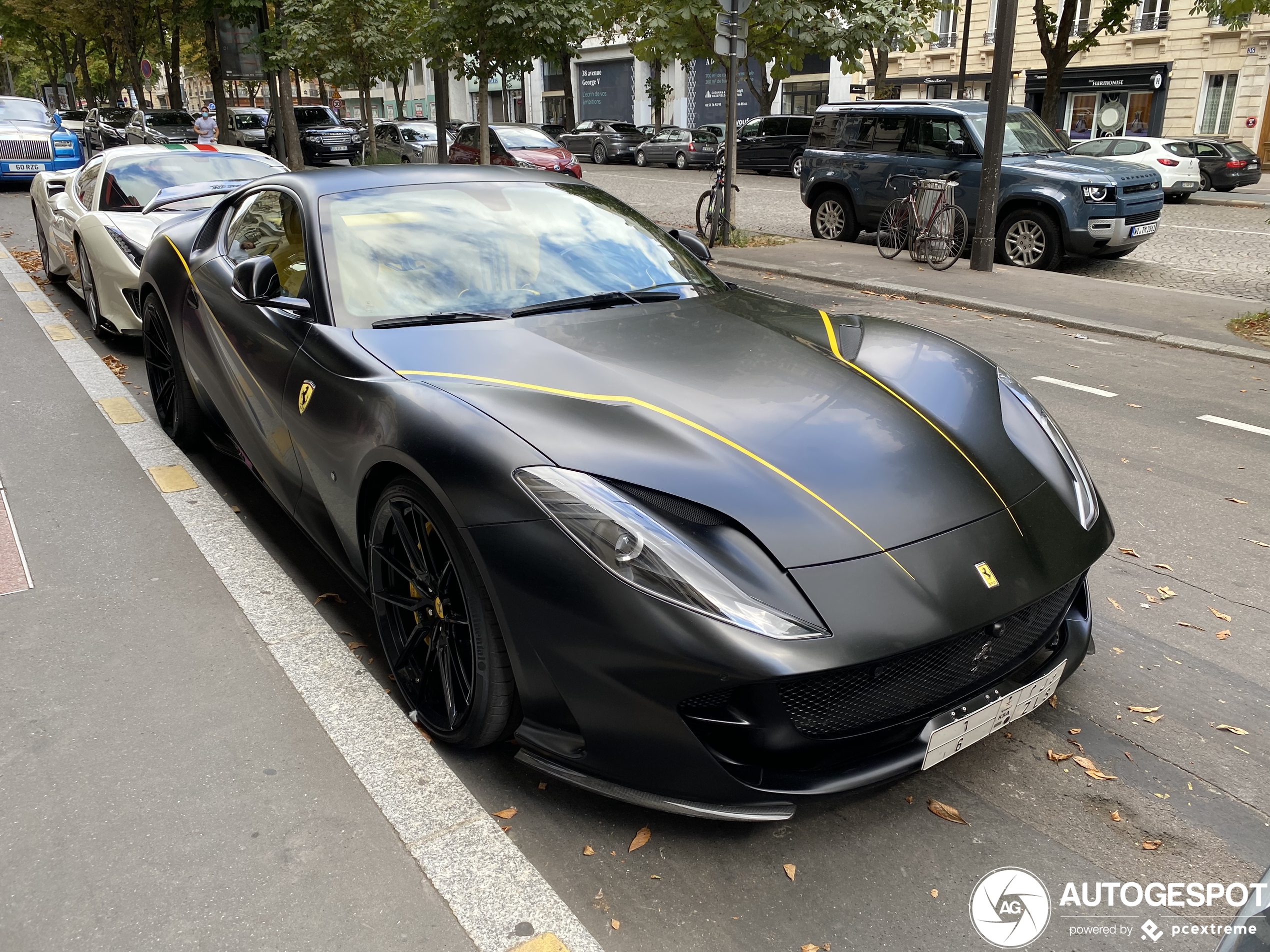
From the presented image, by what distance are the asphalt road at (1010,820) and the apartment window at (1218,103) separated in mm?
36108

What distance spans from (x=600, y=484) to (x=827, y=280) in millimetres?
9263

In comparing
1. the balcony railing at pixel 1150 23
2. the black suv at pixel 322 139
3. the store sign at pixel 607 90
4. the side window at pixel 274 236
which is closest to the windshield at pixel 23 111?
the black suv at pixel 322 139

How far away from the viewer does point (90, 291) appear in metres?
7.48

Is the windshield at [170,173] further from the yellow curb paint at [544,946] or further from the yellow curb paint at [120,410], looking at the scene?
the yellow curb paint at [544,946]

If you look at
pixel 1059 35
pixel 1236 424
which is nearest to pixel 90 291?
pixel 1236 424

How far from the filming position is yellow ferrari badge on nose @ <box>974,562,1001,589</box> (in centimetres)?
233

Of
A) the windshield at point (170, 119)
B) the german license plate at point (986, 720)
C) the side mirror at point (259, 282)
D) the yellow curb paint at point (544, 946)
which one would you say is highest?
the windshield at point (170, 119)

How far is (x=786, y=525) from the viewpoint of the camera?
227 cm

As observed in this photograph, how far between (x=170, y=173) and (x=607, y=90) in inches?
1999

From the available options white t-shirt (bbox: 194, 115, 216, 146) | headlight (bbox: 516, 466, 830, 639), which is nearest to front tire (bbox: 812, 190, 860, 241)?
headlight (bbox: 516, 466, 830, 639)

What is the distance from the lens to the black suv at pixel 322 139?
94.1 feet

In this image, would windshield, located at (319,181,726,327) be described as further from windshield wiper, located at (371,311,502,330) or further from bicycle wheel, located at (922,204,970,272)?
bicycle wheel, located at (922,204,970,272)

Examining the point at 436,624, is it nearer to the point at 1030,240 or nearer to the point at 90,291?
the point at 90,291

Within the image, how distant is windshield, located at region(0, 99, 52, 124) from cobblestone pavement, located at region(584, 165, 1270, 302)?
12.7 m
